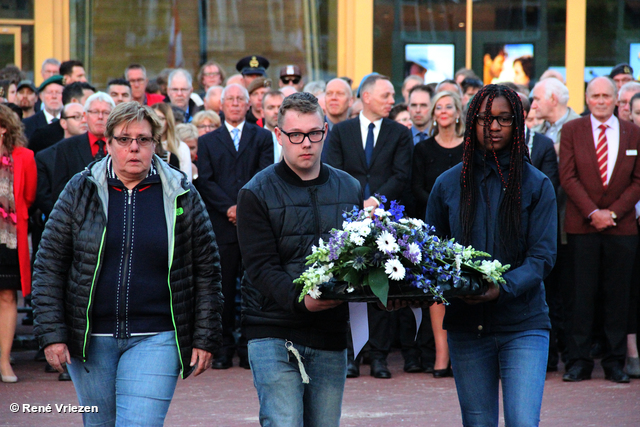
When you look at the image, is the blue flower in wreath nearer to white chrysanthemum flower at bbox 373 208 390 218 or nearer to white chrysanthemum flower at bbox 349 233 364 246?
white chrysanthemum flower at bbox 349 233 364 246

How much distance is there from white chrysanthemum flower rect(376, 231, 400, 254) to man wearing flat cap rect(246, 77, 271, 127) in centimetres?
715

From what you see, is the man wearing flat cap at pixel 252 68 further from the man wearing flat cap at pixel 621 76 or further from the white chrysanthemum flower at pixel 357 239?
the white chrysanthemum flower at pixel 357 239

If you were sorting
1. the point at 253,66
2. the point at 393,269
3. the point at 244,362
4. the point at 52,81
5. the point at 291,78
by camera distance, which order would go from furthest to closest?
the point at 253,66 < the point at 291,78 < the point at 52,81 < the point at 244,362 < the point at 393,269

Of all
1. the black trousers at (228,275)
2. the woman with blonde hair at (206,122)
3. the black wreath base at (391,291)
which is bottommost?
the black trousers at (228,275)

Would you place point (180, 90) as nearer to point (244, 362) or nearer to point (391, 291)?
point (244, 362)

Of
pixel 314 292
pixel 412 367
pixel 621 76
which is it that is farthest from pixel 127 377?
pixel 621 76

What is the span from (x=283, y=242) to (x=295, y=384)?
70cm

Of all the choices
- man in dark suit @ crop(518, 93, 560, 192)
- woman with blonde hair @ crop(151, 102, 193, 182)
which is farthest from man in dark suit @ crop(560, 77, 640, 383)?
woman with blonde hair @ crop(151, 102, 193, 182)

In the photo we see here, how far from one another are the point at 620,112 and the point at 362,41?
821 centimetres

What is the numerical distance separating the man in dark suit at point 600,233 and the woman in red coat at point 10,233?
17.1ft

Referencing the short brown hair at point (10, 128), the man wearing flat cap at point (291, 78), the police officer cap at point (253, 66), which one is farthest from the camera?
the police officer cap at point (253, 66)

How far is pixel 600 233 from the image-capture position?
8.49 meters

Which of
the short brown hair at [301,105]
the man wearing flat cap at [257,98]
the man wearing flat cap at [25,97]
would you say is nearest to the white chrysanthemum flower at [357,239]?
the short brown hair at [301,105]

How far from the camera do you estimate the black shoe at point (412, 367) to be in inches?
349
